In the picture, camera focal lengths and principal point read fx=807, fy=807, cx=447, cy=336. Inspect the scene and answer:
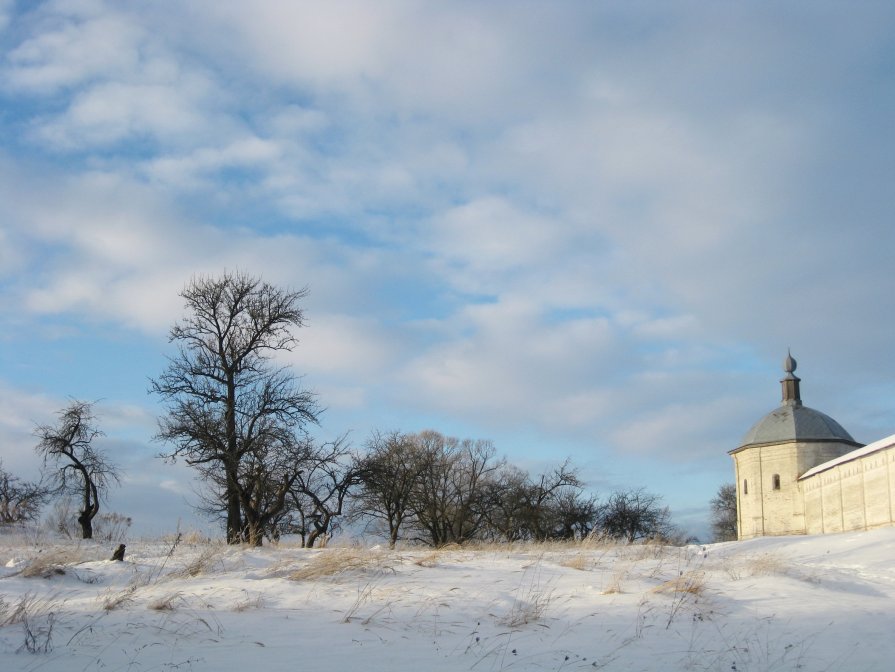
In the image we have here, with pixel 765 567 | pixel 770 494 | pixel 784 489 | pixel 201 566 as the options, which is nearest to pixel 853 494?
pixel 784 489

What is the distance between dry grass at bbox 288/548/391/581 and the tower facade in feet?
189

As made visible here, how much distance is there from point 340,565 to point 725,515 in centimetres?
8498

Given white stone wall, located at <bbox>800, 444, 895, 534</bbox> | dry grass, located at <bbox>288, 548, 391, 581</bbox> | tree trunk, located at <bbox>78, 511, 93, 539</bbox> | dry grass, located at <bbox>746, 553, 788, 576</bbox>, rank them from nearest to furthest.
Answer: dry grass, located at <bbox>288, 548, 391, 581</bbox>, dry grass, located at <bbox>746, 553, 788, 576</bbox>, tree trunk, located at <bbox>78, 511, 93, 539</bbox>, white stone wall, located at <bbox>800, 444, 895, 534</bbox>

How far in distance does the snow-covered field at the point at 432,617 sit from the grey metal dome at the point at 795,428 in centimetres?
Result: 5660

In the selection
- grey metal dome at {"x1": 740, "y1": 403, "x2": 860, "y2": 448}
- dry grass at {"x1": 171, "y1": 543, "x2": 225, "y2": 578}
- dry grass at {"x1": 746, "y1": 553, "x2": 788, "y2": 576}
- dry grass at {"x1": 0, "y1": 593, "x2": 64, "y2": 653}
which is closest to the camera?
dry grass at {"x1": 0, "y1": 593, "x2": 64, "y2": 653}

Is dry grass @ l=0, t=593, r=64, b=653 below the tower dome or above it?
below

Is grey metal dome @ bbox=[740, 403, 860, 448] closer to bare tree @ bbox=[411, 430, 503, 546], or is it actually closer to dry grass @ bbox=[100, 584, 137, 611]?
bare tree @ bbox=[411, 430, 503, 546]

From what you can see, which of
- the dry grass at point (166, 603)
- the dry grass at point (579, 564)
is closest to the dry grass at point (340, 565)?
the dry grass at point (166, 603)

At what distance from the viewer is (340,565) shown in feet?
31.0

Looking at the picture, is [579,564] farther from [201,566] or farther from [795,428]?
[795,428]

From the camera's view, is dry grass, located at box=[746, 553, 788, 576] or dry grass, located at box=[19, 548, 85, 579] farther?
dry grass, located at box=[746, 553, 788, 576]

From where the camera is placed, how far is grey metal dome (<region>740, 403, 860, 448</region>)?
6294cm

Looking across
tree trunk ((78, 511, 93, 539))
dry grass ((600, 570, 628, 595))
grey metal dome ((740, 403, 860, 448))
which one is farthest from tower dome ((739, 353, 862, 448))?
dry grass ((600, 570, 628, 595))

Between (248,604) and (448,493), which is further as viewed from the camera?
(448,493)
